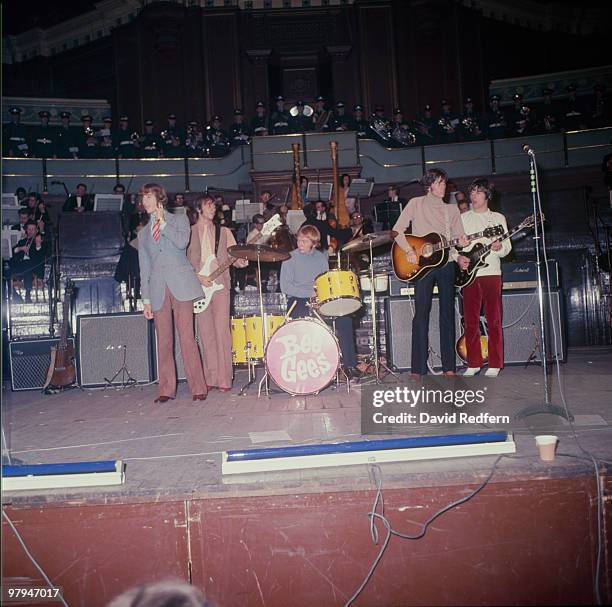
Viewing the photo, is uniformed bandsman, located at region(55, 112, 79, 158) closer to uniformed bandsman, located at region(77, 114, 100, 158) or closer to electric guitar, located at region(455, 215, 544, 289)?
uniformed bandsman, located at region(77, 114, 100, 158)

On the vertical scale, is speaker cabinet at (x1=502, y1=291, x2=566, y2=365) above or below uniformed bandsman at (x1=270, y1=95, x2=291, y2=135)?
below

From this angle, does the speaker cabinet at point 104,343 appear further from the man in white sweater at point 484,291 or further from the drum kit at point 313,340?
the man in white sweater at point 484,291

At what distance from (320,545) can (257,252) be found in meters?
3.67

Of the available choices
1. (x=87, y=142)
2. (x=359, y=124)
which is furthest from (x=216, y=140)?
(x=359, y=124)

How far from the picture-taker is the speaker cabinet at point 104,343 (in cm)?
759

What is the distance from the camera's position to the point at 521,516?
2521 mm

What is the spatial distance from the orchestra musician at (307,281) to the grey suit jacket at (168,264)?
1077mm

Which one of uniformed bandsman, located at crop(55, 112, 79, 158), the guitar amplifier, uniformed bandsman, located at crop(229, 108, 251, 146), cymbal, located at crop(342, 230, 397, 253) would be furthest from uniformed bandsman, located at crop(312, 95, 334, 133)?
cymbal, located at crop(342, 230, 397, 253)

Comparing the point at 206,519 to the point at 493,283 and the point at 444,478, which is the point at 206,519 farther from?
the point at 493,283

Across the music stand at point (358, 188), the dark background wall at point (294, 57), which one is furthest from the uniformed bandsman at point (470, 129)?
the dark background wall at point (294, 57)

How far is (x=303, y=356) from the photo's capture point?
548 centimetres

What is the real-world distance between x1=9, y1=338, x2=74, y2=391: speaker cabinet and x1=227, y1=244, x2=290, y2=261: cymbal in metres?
3.56

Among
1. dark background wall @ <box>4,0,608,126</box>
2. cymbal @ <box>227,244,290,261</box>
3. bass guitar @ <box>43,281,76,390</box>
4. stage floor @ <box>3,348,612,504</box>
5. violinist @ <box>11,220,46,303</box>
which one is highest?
dark background wall @ <box>4,0,608,126</box>

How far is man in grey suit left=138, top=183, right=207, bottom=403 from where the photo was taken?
575cm
